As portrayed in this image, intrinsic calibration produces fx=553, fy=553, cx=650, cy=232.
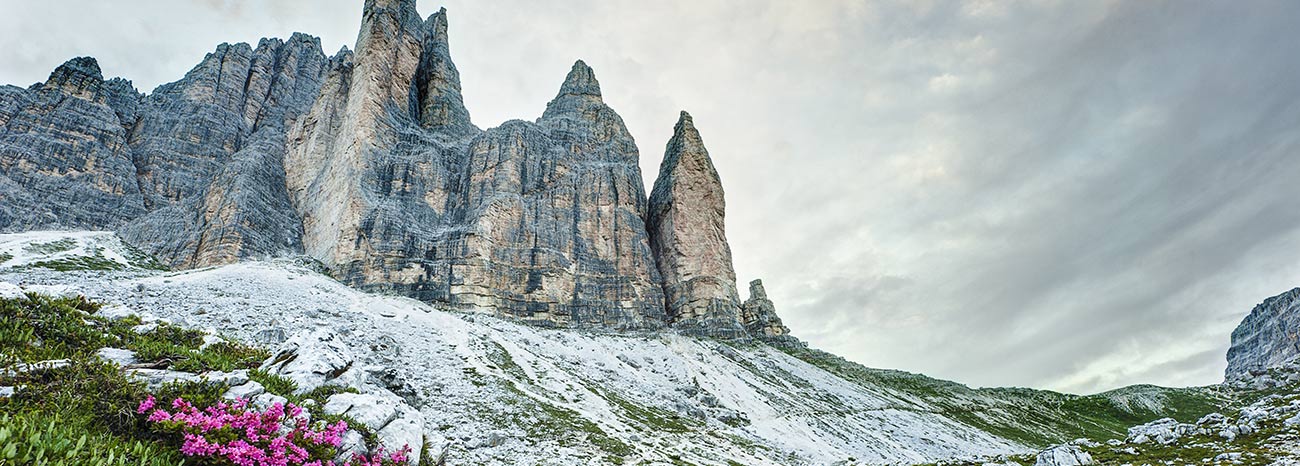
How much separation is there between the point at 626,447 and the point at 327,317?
3266 centimetres

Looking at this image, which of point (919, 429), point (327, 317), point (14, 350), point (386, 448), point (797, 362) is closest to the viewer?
point (14, 350)

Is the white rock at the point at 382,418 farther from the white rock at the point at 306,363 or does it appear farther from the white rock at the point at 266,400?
the white rock at the point at 266,400

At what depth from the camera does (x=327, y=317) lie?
5044cm

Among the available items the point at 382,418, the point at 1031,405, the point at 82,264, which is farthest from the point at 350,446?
the point at 1031,405

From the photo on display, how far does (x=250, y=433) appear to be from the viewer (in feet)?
33.4

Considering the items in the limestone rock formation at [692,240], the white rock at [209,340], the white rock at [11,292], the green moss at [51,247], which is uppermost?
the limestone rock formation at [692,240]

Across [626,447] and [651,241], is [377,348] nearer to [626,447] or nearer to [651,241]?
[626,447]

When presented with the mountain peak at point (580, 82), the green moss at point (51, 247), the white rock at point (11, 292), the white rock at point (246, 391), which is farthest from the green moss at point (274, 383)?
the mountain peak at point (580, 82)

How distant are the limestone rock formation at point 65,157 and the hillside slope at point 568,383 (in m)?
20.4

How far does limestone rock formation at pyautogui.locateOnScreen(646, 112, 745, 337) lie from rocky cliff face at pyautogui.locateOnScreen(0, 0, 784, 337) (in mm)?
414

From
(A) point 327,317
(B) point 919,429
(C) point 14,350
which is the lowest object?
(B) point 919,429

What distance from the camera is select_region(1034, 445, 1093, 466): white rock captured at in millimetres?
28422

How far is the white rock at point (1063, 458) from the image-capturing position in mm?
28422

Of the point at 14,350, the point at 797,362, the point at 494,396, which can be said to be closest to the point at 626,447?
the point at 494,396
